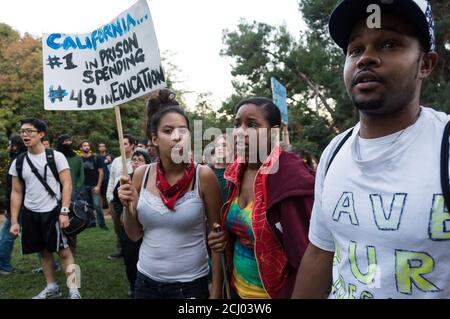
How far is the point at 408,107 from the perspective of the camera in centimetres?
122

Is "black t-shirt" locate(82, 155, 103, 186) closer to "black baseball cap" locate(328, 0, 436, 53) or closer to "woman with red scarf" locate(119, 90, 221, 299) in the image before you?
"woman with red scarf" locate(119, 90, 221, 299)

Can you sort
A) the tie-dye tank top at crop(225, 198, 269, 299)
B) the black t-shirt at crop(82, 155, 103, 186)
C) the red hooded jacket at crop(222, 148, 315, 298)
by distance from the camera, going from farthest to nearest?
the black t-shirt at crop(82, 155, 103, 186)
the tie-dye tank top at crop(225, 198, 269, 299)
the red hooded jacket at crop(222, 148, 315, 298)

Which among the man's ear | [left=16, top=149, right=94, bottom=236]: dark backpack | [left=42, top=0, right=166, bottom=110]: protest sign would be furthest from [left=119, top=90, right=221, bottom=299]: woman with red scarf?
[left=16, top=149, right=94, bottom=236]: dark backpack

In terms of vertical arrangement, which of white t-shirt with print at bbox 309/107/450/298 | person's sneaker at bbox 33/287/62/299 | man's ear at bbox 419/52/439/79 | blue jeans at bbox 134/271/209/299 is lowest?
person's sneaker at bbox 33/287/62/299

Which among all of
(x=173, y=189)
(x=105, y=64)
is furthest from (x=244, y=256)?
(x=105, y=64)

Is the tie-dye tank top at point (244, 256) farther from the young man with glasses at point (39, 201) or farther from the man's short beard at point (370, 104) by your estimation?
the young man with glasses at point (39, 201)

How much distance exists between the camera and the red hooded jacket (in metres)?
1.91

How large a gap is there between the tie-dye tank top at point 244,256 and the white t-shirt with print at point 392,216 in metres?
0.79

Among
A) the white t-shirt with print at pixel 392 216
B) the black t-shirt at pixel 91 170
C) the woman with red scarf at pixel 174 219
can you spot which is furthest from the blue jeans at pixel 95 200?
the white t-shirt with print at pixel 392 216

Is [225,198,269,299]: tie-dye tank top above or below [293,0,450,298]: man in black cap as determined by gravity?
below

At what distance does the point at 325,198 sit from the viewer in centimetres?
136

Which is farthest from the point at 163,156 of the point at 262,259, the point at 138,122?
the point at 138,122

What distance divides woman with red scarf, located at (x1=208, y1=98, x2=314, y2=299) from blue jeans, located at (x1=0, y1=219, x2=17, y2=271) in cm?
425

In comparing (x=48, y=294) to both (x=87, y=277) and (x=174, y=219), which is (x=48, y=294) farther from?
(x=174, y=219)
